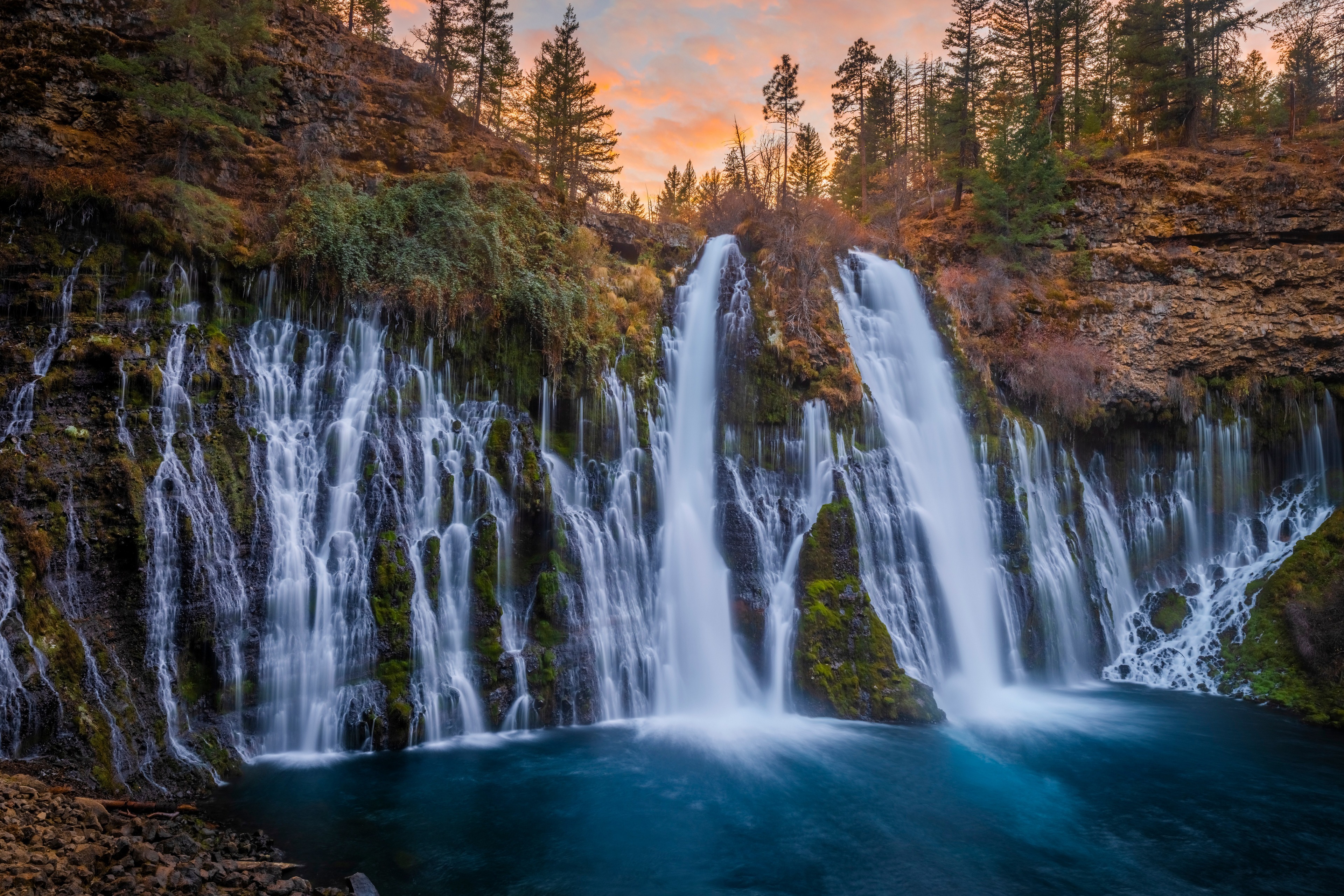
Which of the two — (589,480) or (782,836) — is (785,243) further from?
(782,836)

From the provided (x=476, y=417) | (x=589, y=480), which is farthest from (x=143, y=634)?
(x=589, y=480)

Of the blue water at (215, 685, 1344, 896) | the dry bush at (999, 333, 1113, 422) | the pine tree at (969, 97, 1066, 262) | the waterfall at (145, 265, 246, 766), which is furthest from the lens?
the pine tree at (969, 97, 1066, 262)

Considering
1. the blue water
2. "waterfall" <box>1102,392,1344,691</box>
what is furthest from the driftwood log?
"waterfall" <box>1102,392,1344,691</box>

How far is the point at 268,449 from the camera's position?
10.8 meters

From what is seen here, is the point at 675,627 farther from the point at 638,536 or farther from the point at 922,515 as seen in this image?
the point at 922,515

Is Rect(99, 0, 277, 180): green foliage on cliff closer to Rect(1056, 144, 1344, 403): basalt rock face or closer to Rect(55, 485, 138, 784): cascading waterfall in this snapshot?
Rect(55, 485, 138, 784): cascading waterfall

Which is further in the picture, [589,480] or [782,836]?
[589,480]

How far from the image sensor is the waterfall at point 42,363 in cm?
897

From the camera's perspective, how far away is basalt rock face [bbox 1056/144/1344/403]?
18.6m

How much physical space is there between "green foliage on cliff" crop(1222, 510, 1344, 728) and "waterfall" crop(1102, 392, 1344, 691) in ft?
2.83

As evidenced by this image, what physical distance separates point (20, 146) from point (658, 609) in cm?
1379

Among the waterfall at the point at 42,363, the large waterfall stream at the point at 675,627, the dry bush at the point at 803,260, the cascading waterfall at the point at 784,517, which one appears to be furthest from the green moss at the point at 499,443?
the dry bush at the point at 803,260

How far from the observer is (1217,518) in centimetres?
1866

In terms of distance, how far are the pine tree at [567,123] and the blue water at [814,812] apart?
22.0m
